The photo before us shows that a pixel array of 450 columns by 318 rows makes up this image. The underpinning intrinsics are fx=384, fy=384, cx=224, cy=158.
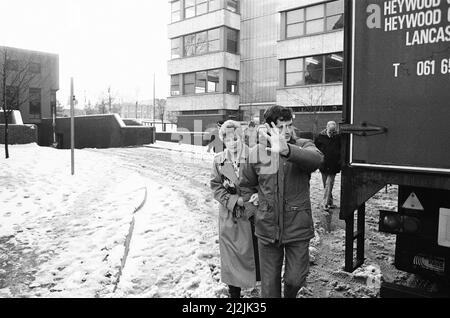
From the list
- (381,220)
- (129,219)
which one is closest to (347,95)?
(381,220)

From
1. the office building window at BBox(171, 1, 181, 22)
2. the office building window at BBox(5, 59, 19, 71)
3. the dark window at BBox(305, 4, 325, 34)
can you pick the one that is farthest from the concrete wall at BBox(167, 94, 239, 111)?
the office building window at BBox(5, 59, 19, 71)

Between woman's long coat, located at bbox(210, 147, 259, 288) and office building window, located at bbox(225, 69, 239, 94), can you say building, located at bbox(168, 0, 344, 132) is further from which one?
woman's long coat, located at bbox(210, 147, 259, 288)

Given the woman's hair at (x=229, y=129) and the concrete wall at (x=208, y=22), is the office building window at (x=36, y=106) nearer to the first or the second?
the concrete wall at (x=208, y=22)

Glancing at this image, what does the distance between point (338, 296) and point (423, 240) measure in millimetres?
1162

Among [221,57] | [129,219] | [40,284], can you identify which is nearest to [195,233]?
[129,219]

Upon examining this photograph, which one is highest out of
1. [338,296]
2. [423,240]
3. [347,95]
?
[347,95]

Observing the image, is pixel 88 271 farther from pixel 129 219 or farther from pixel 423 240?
pixel 423 240

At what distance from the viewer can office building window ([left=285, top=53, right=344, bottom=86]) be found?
28.2 meters

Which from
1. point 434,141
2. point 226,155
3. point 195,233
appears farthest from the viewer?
point 195,233

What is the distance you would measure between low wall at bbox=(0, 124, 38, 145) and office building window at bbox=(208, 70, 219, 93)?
19.8 meters

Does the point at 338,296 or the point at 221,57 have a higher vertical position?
the point at 221,57

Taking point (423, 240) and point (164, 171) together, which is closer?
point (423, 240)

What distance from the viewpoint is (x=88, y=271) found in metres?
4.91

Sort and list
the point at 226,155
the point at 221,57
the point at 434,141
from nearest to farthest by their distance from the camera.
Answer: the point at 434,141 < the point at 226,155 < the point at 221,57
